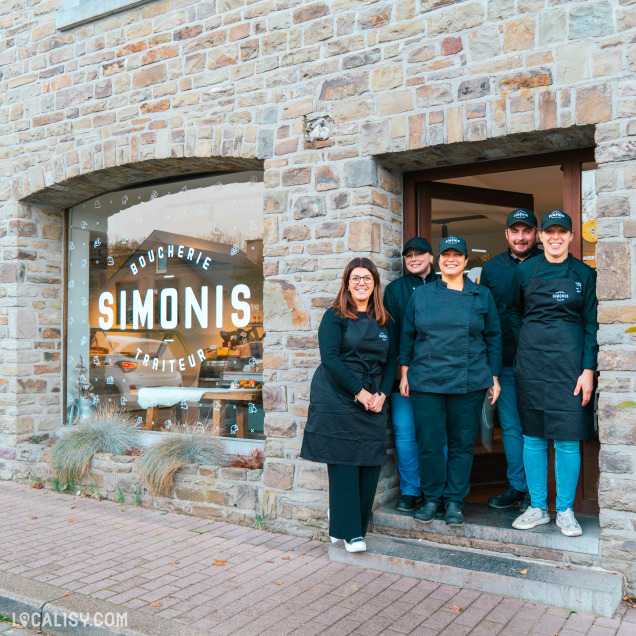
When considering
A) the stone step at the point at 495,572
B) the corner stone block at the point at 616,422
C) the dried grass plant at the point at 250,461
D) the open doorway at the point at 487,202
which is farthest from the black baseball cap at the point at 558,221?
Result: the dried grass plant at the point at 250,461

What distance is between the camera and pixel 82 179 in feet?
21.3

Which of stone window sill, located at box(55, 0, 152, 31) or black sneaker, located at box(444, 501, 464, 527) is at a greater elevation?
stone window sill, located at box(55, 0, 152, 31)

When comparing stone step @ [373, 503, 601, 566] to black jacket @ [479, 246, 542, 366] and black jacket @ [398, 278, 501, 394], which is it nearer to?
black jacket @ [398, 278, 501, 394]

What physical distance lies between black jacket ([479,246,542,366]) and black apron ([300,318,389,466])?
0.90 meters

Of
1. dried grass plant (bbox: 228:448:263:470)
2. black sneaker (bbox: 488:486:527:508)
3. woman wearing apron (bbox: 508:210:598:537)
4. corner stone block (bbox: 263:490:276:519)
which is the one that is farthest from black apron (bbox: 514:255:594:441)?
dried grass plant (bbox: 228:448:263:470)

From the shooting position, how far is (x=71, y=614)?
11.7 feet

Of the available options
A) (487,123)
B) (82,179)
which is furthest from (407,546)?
(82,179)

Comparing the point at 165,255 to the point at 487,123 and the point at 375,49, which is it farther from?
the point at 487,123

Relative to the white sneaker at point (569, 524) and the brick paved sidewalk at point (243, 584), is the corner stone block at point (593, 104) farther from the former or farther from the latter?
the brick paved sidewalk at point (243, 584)

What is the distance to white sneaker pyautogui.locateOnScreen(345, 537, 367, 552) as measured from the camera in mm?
4277

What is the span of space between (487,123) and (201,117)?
2.50m

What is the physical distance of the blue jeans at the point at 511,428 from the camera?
4.58m

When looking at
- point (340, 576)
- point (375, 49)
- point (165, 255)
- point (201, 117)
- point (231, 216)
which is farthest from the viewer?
point (165, 255)

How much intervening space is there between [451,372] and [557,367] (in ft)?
2.10
